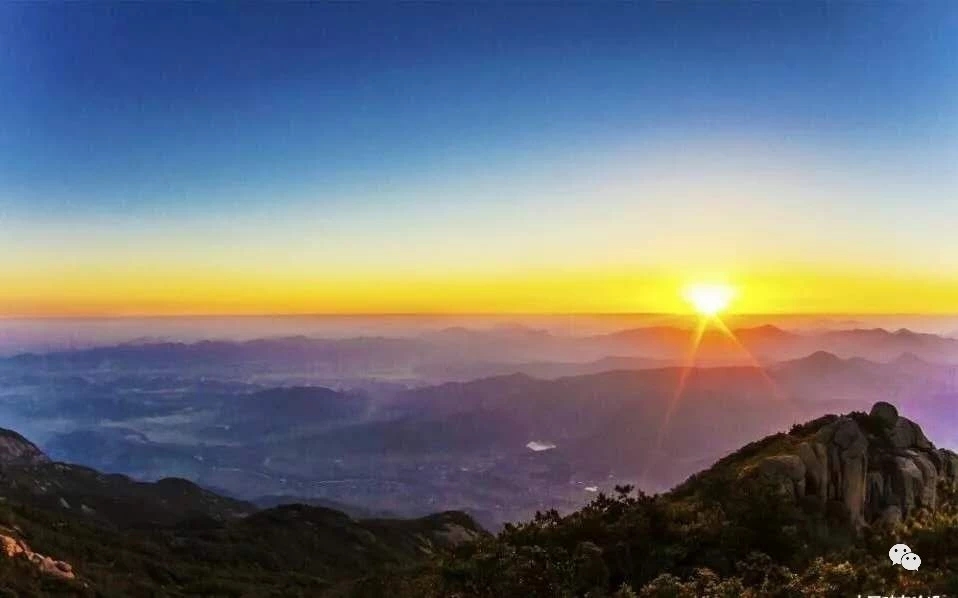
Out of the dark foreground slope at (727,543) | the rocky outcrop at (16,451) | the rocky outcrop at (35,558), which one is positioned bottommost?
the rocky outcrop at (16,451)

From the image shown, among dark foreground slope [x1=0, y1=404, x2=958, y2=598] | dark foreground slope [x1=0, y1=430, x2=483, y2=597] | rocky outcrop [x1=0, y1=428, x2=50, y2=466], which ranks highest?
dark foreground slope [x1=0, y1=404, x2=958, y2=598]

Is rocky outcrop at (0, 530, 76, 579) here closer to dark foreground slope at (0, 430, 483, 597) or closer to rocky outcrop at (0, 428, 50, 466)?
dark foreground slope at (0, 430, 483, 597)

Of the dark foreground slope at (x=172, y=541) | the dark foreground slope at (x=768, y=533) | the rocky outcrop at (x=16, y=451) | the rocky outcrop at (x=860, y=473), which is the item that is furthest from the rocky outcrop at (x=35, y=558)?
the rocky outcrop at (x=16, y=451)

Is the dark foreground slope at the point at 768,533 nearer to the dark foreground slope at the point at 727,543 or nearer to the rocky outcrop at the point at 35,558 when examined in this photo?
the dark foreground slope at the point at 727,543

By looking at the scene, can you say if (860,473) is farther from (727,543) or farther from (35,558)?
(35,558)

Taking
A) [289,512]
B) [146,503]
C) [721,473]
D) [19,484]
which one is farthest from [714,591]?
[146,503]

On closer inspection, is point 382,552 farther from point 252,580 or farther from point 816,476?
point 816,476

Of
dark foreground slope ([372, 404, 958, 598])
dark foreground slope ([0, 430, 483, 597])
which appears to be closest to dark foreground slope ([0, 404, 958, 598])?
dark foreground slope ([372, 404, 958, 598])
